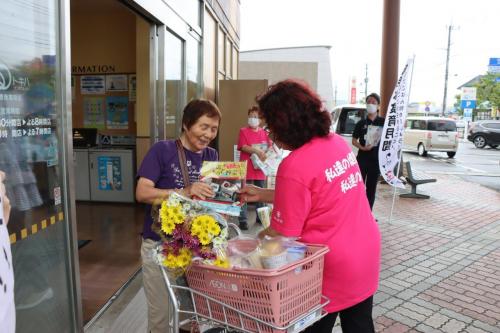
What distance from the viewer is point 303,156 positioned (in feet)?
5.85

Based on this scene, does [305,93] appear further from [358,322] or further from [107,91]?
[107,91]

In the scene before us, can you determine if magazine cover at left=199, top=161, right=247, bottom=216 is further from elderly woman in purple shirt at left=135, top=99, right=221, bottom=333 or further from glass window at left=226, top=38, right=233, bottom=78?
glass window at left=226, top=38, right=233, bottom=78

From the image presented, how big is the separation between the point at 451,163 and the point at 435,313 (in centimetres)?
1448

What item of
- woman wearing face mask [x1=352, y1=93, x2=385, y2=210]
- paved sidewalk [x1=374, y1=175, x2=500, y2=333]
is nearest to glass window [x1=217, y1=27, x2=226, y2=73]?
woman wearing face mask [x1=352, y1=93, x2=385, y2=210]

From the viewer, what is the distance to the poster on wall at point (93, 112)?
755 cm

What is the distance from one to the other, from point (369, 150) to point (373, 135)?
24 cm

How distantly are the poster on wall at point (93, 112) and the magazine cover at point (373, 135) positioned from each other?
4.60 m

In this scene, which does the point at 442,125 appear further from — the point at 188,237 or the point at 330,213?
the point at 188,237

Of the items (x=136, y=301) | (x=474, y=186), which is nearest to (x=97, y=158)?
(x=136, y=301)

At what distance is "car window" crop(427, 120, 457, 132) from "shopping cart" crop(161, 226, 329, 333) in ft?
62.1

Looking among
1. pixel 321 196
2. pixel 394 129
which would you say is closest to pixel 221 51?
pixel 394 129

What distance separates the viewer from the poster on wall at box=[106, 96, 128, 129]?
293 inches

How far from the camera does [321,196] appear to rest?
1.78m

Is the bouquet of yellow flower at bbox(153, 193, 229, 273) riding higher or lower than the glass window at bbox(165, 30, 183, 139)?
lower
